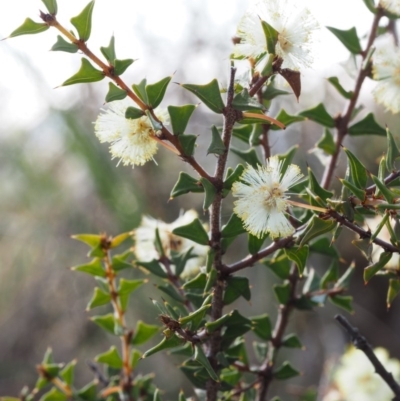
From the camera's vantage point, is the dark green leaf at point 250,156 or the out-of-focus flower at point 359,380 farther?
the out-of-focus flower at point 359,380

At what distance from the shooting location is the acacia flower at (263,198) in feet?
1.42

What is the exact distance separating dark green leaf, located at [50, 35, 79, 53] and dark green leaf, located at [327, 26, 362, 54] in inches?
12.0

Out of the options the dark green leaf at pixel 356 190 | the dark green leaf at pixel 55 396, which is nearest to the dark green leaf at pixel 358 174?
the dark green leaf at pixel 356 190

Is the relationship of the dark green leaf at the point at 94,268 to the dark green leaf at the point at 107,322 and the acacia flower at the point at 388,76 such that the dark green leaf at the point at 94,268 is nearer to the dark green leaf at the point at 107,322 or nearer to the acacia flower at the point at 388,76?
the dark green leaf at the point at 107,322

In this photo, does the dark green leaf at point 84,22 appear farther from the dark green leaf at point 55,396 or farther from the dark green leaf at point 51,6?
the dark green leaf at point 55,396

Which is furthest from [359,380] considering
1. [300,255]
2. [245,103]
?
[245,103]

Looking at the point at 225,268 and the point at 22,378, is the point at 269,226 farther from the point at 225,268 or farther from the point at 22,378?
the point at 22,378

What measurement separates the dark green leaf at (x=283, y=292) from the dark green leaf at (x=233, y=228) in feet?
0.57

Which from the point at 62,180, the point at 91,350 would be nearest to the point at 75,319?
the point at 91,350

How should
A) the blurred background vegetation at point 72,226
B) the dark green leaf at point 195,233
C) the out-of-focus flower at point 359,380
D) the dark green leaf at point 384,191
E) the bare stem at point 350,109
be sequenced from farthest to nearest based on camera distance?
1. the blurred background vegetation at point 72,226
2. the out-of-focus flower at point 359,380
3. the bare stem at point 350,109
4. the dark green leaf at point 195,233
5. the dark green leaf at point 384,191

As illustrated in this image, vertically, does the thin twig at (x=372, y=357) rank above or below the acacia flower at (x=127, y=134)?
below

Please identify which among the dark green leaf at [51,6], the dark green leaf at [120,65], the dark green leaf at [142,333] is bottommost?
the dark green leaf at [142,333]

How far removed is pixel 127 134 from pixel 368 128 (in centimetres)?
30

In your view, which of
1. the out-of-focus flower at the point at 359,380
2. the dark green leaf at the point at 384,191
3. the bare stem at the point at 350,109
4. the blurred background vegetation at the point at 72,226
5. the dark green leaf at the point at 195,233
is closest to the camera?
the dark green leaf at the point at 384,191
